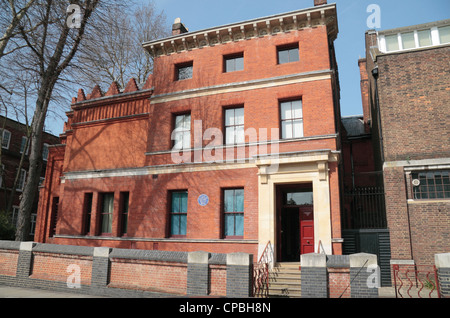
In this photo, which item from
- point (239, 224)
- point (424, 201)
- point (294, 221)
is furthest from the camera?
point (294, 221)

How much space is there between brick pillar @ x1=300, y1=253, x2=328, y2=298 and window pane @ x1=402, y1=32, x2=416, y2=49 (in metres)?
11.8

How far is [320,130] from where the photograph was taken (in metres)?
14.9

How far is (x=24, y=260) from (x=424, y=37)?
1999 cm

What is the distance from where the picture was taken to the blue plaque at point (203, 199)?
16.0 metres

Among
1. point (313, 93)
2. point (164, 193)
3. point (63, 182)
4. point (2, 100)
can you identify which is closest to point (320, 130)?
point (313, 93)

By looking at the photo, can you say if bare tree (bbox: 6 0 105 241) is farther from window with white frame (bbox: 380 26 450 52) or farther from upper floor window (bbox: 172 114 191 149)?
window with white frame (bbox: 380 26 450 52)

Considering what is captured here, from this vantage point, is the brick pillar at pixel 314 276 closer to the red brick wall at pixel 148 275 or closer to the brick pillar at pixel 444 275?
the brick pillar at pixel 444 275

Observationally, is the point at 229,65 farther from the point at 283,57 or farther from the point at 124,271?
the point at 124,271

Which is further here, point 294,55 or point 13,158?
point 13,158

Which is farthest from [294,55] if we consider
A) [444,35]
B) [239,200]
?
[239,200]

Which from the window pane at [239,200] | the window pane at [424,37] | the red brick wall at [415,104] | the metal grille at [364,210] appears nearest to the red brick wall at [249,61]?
the red brick wall at [415,104]

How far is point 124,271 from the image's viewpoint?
11805 mm

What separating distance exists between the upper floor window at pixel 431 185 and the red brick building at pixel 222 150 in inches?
132

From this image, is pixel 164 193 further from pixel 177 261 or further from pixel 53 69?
pixel 53 69
